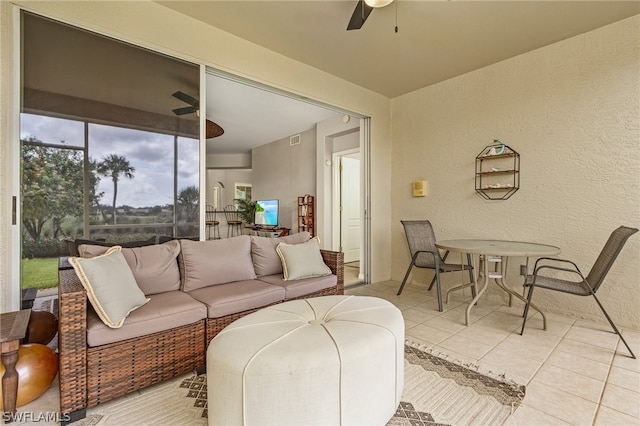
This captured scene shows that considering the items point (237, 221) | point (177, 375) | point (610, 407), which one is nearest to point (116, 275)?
point (177, 375)

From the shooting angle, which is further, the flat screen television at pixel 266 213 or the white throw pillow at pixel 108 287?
the flat screen television at pixel 266 213

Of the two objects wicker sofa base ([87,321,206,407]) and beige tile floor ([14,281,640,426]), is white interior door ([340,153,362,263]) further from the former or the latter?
wicker sofa base ([87,321,206,407])

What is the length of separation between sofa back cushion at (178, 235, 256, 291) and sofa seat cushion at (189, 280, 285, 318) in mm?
70

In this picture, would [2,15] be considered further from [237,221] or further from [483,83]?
[237,221]

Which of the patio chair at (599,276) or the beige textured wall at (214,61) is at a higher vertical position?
the beige textured wall at (214,61)

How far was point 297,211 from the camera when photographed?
21.4 ft

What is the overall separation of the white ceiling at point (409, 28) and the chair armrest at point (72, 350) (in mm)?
2454

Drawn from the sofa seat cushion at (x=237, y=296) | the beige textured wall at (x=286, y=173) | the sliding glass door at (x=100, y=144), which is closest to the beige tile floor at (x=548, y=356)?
the sofa seat cushion at (x=237, y=296)

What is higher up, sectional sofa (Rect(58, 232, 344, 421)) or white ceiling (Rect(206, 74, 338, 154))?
white ceiling (Rect(206, 74, 338, 154))

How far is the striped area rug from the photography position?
4.95 feet

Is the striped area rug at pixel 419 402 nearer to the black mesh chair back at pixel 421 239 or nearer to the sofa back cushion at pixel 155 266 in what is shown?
the sofa back cushion at pixel 155 266

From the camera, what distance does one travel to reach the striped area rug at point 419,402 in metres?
1.51

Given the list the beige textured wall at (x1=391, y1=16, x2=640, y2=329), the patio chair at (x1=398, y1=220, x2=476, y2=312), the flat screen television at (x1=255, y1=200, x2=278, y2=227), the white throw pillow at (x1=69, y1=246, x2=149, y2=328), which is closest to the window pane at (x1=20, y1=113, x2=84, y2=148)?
the white throw pillow at (x1=69, y1=246, x2=149, y2=328)

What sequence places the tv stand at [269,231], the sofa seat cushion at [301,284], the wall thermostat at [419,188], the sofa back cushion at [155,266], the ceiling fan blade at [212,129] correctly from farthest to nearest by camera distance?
the tv stand at [269,231] < the wall thermostat at [419,188] < the ceiling fan blade at [212,129] < the sofa seat cushion at [301,284] < the sofa back cushion at [155,266]
